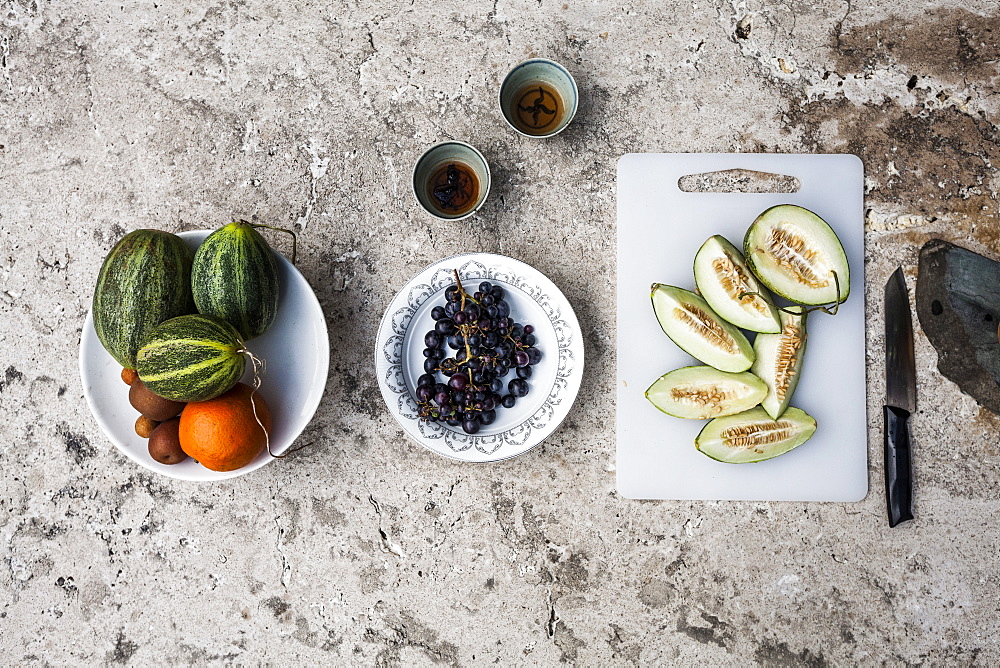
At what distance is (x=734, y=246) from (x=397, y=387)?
0.75 m

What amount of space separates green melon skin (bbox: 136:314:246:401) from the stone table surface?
358 mm

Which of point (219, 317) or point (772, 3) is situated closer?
point (219, 317)

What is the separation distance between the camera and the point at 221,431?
3.50ft

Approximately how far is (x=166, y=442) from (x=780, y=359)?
3.80 ft

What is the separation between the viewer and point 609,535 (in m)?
1.37

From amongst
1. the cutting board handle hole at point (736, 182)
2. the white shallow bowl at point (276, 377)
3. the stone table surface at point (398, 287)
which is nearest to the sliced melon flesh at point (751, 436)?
the stone table surface at point (398, 287)

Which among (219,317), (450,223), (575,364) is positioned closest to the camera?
(219,317)

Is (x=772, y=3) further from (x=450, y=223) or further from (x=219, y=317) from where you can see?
(x=219, y=317)

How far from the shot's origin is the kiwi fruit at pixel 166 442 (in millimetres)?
1144

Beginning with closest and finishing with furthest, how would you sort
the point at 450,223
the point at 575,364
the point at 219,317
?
the point at 219,317
the point at 575,364
the point at 450,223

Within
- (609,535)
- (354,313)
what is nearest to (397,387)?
(354,313)

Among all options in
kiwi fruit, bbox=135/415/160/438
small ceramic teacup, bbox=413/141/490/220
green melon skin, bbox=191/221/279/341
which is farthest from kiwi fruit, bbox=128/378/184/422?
small ceramic teacup, bbox=413/141/490/220

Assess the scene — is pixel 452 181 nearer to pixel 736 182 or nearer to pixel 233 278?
pixel 233 278

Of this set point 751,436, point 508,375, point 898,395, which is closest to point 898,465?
point 898,395
